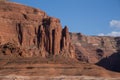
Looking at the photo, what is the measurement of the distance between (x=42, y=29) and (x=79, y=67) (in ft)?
197

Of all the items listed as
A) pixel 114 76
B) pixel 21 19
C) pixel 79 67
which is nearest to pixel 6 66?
pixel 79 67

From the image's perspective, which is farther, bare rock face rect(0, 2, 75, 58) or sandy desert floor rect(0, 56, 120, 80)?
bare rock face rect(0, 2, 75, 58)

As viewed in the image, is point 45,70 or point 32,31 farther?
point 32,31

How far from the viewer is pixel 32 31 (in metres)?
180

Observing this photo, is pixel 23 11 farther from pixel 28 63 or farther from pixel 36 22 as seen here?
pixel 28 63

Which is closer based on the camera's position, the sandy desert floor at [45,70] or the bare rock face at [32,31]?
the sandy desert floor at [45,70]

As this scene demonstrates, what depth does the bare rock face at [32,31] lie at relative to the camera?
170m

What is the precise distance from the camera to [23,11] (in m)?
183

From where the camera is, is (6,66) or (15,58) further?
(15,58)

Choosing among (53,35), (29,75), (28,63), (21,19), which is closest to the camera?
(29,75)

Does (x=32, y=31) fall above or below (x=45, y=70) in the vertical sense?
above

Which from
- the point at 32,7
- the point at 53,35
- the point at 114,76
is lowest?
the point at 114,76

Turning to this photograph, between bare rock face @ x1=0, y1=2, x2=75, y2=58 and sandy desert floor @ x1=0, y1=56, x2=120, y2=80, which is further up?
bare rock face @ x1=0, y1=2, x2=75, y2=58

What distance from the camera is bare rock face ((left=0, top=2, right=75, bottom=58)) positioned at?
559ft
